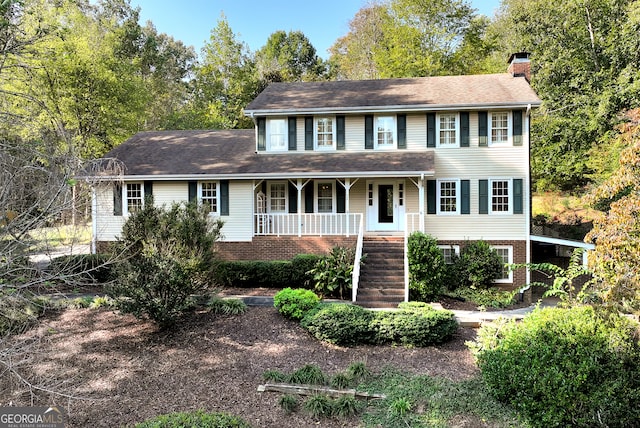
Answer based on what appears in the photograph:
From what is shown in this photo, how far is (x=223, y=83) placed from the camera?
29.4 metres

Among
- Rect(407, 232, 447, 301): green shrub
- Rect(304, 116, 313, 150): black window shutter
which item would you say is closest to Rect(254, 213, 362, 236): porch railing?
Rect(407, 232, 447, 301): green shrub

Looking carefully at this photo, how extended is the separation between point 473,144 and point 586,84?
46.9 ft

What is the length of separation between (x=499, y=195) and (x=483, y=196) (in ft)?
1.97

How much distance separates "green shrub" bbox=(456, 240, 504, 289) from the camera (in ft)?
41.8

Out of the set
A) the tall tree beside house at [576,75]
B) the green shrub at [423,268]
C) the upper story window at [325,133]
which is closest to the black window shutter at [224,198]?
the upper story window at [325,133]

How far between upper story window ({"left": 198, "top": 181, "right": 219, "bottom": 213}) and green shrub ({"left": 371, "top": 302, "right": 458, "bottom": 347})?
8912 mm

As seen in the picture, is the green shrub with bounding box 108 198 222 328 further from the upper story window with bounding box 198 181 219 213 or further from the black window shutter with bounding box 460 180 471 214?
the black window shutter with bounding box 460 180 471 214

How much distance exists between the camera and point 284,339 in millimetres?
7945

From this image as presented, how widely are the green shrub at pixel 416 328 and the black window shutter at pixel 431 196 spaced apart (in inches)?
261

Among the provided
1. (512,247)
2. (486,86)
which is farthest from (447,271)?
(486,86)

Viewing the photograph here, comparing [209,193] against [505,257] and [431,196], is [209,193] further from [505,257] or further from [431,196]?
[505,257]

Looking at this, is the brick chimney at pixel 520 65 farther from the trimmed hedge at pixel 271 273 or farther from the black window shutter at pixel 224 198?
the black window shutter at pixel 224 198

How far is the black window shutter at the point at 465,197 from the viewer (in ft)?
45.3

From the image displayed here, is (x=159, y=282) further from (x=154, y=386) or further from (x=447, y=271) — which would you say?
(x=447, y=271)
